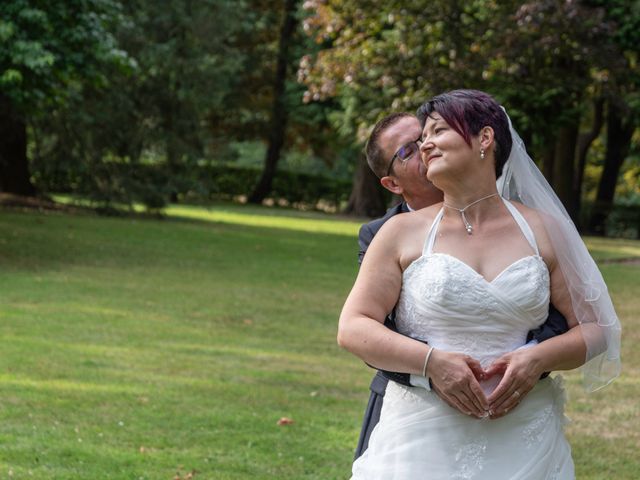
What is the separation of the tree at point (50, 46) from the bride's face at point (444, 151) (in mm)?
13151

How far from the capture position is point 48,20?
1702 centimetres

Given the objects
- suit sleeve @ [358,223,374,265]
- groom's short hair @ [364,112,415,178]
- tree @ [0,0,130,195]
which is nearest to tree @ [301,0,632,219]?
tree @ [0,0,130,195]

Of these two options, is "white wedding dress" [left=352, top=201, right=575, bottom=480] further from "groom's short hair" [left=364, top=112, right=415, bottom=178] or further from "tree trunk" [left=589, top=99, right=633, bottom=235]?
"tree trunk" [left=589, top=99, right=633, bottom=235]

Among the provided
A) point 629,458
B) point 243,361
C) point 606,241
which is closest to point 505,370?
point 629,458

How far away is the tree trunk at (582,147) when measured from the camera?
34.4 metres

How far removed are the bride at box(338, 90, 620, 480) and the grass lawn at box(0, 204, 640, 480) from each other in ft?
11.5

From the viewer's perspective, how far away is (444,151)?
3387 millimetres

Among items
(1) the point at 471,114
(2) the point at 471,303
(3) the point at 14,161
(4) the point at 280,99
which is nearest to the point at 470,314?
(2) the point at 471,303

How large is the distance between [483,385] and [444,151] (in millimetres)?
718

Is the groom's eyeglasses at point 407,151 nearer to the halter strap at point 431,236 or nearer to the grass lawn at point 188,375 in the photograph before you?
the halter strap at point 431,236

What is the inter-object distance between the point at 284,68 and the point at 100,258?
27.5 metres

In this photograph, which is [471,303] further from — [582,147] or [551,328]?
[582,147]

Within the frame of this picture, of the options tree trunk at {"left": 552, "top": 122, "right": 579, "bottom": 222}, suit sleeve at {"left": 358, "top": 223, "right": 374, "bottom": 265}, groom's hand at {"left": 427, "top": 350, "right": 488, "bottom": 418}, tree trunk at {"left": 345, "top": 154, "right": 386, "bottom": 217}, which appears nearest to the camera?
groom's hand at {"left": 427, "top": 350, "right": 488, "bottom": 418}

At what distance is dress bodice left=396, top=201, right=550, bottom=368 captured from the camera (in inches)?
131
